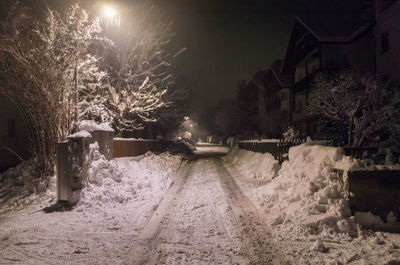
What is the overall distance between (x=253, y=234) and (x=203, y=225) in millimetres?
1171

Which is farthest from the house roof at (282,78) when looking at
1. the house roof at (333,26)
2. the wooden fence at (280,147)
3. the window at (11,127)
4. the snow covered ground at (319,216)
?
the snow covered ground at (319,216)

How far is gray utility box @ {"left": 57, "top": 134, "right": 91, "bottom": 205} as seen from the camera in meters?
7.95

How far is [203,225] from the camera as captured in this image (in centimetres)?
641

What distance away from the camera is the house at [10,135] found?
16.9 meters

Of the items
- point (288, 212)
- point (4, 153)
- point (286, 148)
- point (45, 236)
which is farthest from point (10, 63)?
point (286, 148)

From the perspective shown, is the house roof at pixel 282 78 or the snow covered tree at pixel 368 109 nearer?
the snow covered tree at pixel 368 109

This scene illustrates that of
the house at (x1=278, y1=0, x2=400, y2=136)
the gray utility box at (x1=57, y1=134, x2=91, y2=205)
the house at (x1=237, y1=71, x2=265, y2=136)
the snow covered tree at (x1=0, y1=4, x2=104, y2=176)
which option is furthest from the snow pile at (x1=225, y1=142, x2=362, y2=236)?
the house at (x1=237, y1=71, x2=265, y2=136)

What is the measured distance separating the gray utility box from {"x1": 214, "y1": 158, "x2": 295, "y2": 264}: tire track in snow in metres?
4.43

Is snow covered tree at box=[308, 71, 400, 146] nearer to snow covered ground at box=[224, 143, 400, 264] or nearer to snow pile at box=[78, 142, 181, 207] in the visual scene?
snow covered ground at box=[224, 143, 400, 264]

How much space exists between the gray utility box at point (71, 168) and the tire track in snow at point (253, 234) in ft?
14.5

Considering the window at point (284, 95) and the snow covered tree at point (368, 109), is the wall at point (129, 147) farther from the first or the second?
the window at point (284, 95)

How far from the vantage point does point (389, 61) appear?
64.5 feet

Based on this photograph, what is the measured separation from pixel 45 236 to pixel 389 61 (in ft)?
73.6

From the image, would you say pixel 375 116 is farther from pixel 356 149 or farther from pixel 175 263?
pixel 175 263
